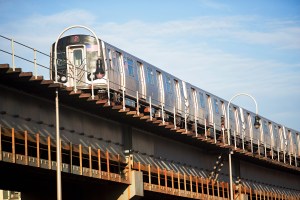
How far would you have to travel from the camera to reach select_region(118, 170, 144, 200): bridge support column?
47.0 m

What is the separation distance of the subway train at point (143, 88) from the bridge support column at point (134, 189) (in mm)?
4016

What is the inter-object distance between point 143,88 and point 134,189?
37.6ft

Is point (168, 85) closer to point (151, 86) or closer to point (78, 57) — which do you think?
point (151, 86)

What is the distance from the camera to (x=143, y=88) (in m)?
56.9

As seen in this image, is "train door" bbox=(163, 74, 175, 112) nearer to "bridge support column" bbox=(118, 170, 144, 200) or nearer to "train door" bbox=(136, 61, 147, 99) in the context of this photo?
"train door" bbox=(136, 61, 147, 99)

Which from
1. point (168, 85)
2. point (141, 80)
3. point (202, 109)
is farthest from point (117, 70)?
point (202, 109)

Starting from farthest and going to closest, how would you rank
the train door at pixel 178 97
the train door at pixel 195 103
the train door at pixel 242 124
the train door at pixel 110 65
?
the train door at pixel 242 124, the train door at pixel 195 103, the train door at pixel 178 97, the train door at pixel 110 65

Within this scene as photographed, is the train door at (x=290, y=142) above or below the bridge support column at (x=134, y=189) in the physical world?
above

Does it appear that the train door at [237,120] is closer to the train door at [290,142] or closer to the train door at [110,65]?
the train door at [290,142]

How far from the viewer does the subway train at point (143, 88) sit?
50594 mm

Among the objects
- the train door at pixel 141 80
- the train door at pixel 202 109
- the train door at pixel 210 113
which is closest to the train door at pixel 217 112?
the train door at pixel 210 113

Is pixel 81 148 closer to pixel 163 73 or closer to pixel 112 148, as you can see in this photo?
pixel 112 148

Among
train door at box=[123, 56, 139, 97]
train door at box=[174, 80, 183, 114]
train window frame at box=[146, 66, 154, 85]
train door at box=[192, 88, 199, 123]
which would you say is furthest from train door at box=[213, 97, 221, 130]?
train door at box=[123, 56, 139, 97]

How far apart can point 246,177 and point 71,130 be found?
1275 inches
